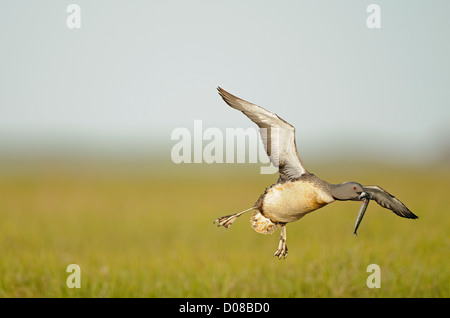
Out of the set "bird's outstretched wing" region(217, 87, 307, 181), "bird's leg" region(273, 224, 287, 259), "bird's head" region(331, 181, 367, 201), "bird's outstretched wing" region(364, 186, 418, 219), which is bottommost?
"bird's leg" region(273, 224, 287, 259)

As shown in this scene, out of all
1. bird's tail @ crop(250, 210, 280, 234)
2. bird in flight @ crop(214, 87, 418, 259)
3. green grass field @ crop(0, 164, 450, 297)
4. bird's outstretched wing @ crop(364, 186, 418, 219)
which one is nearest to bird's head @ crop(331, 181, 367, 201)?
bird in flight @ crop(214, 87, 418, 259)

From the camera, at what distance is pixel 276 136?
2.05 m

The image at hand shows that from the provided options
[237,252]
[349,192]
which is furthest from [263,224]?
[237,252]

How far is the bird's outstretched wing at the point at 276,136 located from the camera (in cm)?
192

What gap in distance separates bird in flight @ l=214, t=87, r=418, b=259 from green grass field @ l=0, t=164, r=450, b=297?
17.4 ft

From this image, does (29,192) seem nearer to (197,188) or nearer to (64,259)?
(197,188)

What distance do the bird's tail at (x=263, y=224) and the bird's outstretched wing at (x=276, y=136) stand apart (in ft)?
0.66

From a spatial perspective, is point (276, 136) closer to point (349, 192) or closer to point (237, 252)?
point (349, 192)

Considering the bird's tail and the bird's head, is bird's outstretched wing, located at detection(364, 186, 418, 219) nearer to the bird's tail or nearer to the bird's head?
the bird's head

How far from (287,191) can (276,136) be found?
34 cm

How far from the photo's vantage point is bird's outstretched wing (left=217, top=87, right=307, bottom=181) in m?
1.92
